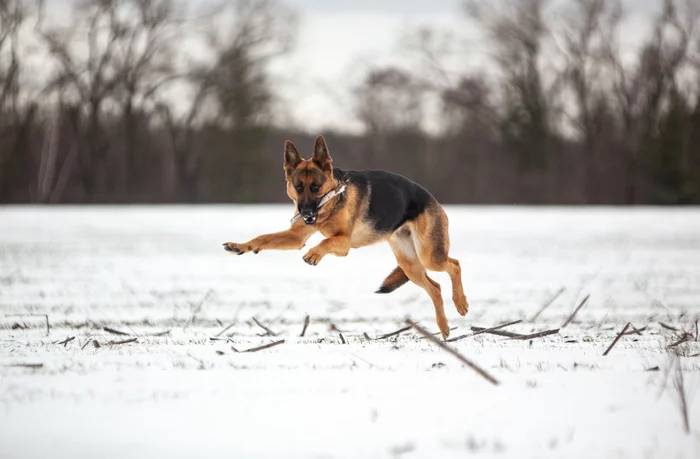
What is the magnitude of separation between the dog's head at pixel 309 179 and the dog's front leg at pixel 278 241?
0.15 meters

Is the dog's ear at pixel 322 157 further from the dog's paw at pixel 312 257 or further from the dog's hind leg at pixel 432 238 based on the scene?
the dog's hind leg at pixel 432 238

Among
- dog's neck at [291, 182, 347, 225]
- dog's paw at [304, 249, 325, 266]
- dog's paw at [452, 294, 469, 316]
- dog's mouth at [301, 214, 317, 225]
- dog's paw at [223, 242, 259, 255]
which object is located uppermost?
dog's neck at [291, 182, 347, 225]

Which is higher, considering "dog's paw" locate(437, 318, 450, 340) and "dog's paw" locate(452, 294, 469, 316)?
"dog's paw" locate(452, 294, 469, 316)

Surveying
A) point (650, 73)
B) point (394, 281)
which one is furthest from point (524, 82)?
point (394, 281)

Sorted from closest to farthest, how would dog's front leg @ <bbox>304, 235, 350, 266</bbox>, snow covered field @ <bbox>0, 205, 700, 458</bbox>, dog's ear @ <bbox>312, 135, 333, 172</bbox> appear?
snow covered field @ <bbox>0, 205, 700, 458</bbox>, dog's front leg @ <bbox>304, 235, 350, 266</bbox>, dog's ear @ <bbox>312, 135, 333, 172</bbox>

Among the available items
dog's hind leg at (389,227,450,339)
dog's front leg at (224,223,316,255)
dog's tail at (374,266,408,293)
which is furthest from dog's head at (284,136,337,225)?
dog's tail at (374,266,408,293)

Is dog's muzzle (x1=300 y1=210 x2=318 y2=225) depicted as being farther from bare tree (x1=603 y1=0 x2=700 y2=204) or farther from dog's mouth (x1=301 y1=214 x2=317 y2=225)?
bare tree (x1=603 y1=0 x2=700 y2=204)

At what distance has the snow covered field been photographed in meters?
3.93

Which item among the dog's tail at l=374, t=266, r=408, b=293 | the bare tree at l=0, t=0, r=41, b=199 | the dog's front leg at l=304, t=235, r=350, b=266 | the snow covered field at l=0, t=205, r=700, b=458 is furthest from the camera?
the bare tree at l=0, t=0, r=41, b=199

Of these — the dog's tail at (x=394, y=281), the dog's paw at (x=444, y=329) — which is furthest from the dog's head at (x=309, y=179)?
the dog's paw at (x=444, y=329)

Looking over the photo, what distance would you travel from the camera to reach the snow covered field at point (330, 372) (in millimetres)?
3930

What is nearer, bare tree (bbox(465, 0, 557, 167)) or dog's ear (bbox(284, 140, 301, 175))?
dog's ear (bbox(284, 140, 301, 175))

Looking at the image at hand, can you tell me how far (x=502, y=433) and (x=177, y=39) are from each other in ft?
163

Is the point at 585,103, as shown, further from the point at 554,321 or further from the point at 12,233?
the point at 554,321
